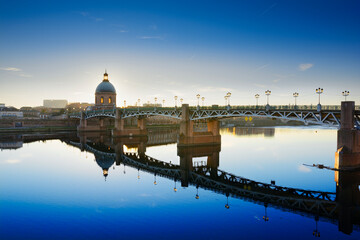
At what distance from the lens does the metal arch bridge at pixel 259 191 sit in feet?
71.3

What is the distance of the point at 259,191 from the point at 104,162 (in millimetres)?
26367

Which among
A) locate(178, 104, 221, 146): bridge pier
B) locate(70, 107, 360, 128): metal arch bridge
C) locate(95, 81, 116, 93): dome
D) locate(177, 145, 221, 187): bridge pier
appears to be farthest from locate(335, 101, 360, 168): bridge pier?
locate(95, 81, 116, 93): dome

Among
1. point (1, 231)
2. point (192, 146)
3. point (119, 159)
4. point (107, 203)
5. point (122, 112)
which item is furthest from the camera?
point (122, 112)

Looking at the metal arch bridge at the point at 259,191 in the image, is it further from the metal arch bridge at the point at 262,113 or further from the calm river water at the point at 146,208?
the metal arch bridge at the point at 262,113

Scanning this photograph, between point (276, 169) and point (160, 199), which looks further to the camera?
point (276, 169)

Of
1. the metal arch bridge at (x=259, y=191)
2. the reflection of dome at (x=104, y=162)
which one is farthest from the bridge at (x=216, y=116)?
the reflection of dome at (x=104, y=162)

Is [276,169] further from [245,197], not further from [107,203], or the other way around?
[107,203]

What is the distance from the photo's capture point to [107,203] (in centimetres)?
2345

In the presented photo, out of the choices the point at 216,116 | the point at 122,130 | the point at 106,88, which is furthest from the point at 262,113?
the point at 106,88

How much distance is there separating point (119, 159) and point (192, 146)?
16083mm

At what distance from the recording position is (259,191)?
84.6 ft

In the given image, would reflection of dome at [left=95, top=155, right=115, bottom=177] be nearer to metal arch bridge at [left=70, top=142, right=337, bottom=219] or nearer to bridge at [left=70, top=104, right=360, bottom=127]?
metal arch bridge at [left=70, top=142, right=337, bottom=219]

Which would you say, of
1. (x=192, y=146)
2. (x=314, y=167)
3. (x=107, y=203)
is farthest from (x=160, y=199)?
(x=192, y=146)

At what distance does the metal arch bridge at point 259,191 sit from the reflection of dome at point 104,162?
4.74 m
